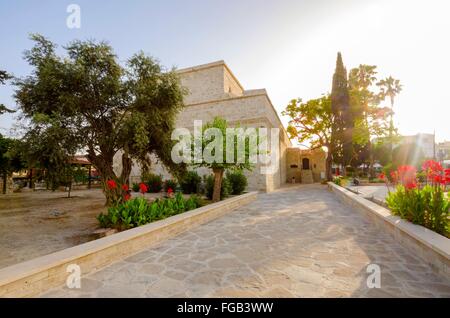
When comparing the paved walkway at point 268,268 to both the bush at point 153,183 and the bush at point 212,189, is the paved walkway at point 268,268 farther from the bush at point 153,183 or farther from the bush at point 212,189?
the bush at point 153,183

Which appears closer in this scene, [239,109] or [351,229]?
[351,229]

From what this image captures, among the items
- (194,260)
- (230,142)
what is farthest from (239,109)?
(194,260)

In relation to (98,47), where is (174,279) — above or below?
below

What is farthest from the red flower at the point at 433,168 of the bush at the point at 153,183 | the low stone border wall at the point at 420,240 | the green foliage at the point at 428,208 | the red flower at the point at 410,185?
the bush at the point at 153,183

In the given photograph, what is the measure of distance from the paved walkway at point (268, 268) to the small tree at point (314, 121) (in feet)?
68.3

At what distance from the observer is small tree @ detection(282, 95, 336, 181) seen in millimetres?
24406

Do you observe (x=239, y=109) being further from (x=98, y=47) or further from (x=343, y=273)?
→ (x=343, y=273)

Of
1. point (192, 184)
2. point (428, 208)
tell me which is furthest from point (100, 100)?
point (428, 208)

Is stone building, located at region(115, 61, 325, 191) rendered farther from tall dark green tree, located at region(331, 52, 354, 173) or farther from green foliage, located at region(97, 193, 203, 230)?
green foliage, located at region(97, 193, 203, 230)

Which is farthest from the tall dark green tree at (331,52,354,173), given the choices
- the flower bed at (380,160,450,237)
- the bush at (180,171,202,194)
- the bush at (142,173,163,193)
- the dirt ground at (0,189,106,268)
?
the dirt ground at (0,189,106,268)

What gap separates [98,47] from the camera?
7320 millimetres

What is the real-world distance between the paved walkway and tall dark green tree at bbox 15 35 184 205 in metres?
4.25

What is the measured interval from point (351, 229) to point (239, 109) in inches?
531
